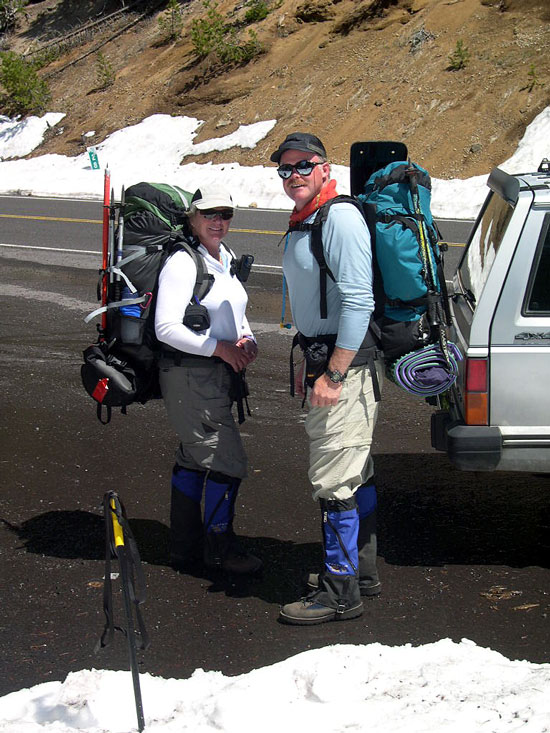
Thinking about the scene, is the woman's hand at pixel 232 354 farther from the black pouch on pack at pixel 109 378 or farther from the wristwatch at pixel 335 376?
the wristwatch at pixel 335 376

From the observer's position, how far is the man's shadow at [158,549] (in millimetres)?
4438

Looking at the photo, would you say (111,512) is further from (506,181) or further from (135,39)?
(135,39)

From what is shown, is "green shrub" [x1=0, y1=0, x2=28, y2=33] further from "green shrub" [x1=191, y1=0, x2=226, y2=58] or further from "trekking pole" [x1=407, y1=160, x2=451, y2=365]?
"trekking pole" [x1=407, y1=160, x2=451, y2=365]

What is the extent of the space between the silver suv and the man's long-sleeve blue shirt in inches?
31.1

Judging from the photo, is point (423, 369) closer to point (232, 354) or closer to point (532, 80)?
point (232, 354)

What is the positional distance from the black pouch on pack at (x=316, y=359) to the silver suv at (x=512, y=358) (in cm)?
81

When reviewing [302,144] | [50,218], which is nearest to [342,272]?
[302,144]

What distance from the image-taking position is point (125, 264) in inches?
170

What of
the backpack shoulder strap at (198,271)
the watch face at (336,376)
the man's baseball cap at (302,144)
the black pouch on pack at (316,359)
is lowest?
the watch face at (336,376)

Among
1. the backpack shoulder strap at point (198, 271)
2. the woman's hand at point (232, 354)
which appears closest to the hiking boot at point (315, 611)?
the woman's hand at point (232, 354)

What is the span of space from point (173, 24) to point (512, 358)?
1251 inches

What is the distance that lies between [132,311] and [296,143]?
1112mm

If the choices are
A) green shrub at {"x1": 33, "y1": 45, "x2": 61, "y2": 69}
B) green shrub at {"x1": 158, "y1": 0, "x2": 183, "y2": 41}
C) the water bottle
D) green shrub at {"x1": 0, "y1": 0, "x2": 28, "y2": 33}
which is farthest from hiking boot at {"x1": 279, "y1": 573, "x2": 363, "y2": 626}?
green shrub at {"x1": 0, "y1": 0, "x2": 28, "y2": 33}

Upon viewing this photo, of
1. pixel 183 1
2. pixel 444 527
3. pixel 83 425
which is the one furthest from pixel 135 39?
pixel 444 527
